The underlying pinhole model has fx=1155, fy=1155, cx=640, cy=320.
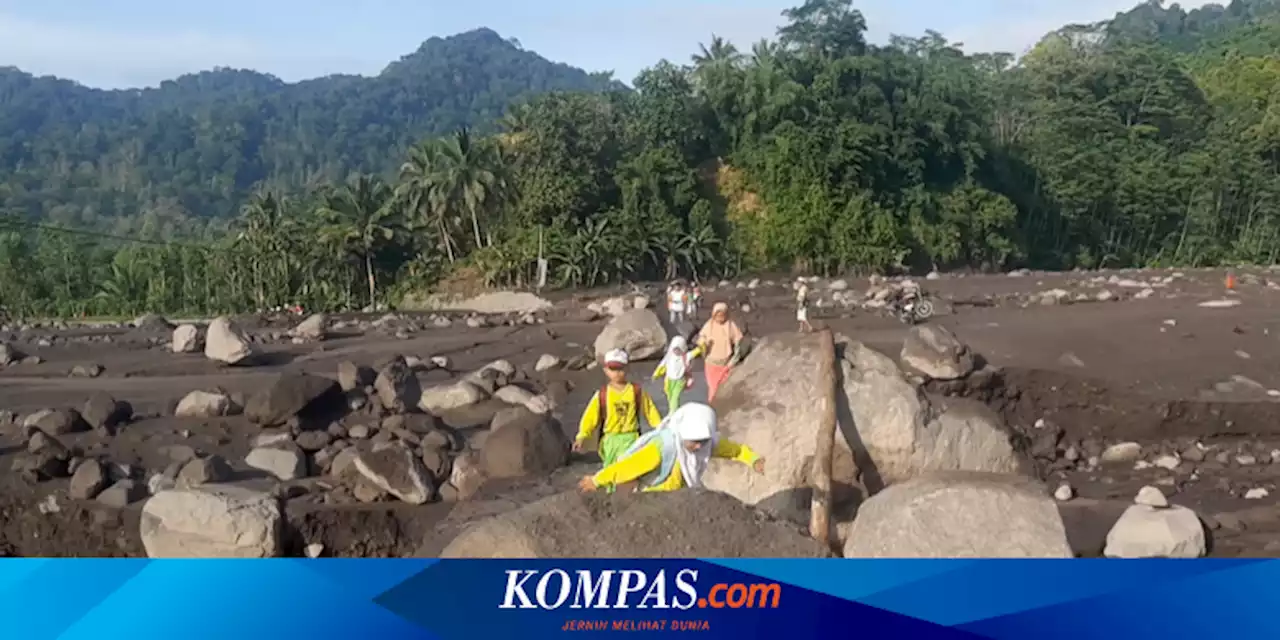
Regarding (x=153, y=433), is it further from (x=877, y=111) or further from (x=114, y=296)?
(x=877, y=111)

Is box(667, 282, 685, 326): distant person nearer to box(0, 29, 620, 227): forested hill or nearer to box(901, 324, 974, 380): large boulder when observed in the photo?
box(901, 324, 974, 380): large boulder

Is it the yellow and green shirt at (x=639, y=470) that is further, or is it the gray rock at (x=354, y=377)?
the gray rock at (x=354, y=377)

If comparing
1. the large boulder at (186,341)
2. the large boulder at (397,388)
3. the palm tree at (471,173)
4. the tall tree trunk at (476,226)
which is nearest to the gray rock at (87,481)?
the large boulder at (397,388)

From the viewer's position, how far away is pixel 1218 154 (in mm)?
60688

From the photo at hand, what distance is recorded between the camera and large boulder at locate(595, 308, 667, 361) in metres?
18.8

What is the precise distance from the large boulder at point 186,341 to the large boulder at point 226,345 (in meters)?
1.34

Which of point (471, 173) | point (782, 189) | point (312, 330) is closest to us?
point (312, 330)

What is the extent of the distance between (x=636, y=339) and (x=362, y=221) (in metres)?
29.7

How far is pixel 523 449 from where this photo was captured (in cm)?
1051

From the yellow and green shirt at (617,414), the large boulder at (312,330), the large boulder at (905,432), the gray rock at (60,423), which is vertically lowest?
the large boulder at (312,330)

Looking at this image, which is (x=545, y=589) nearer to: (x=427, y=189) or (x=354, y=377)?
(x=354, y=377)

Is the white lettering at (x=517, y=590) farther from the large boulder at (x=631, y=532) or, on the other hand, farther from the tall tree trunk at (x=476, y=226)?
the tall tree trunk at (x=476, y=226)

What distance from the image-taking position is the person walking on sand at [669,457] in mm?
6664

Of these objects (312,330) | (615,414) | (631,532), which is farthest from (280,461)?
(312,330)
